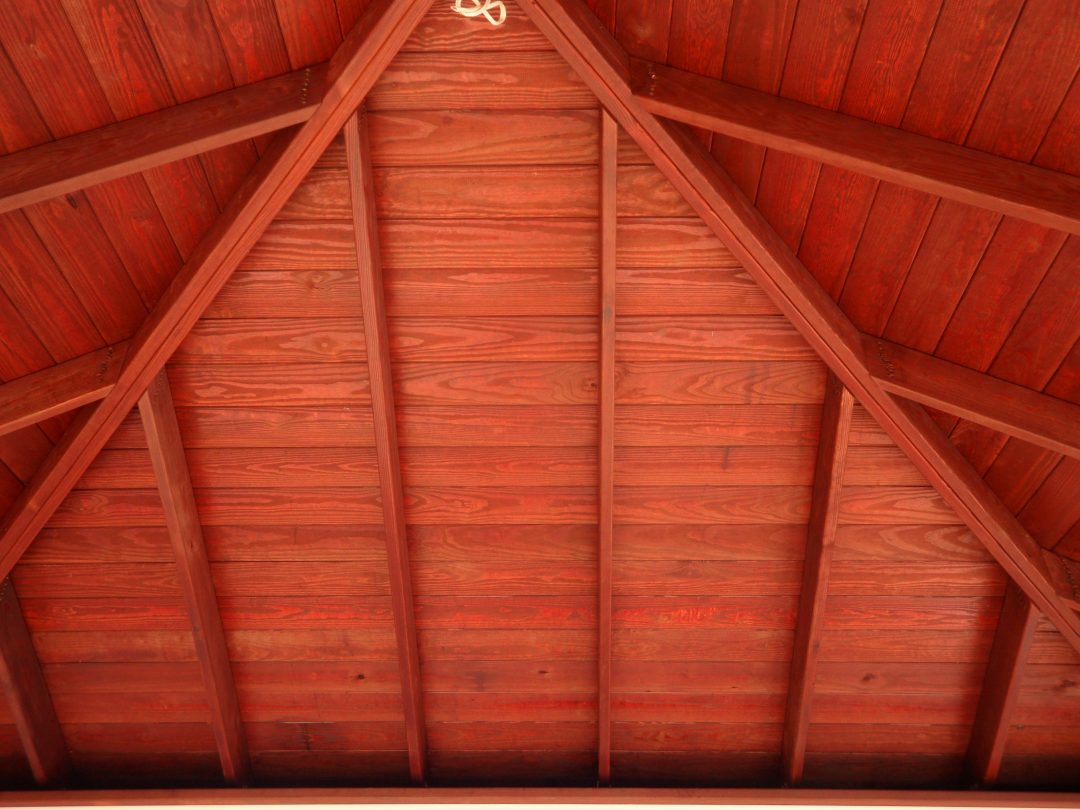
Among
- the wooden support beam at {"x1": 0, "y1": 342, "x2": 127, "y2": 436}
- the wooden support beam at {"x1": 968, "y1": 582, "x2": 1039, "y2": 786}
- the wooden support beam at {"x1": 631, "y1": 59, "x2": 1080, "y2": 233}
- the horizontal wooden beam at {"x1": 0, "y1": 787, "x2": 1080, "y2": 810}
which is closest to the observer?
the wooden support beam at {"x1": 631, "y1": 59, "x2": 1080, "y2": 233}

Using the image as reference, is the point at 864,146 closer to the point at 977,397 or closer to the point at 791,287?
the point at 791,287

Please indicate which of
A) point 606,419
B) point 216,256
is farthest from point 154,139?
point 606,419

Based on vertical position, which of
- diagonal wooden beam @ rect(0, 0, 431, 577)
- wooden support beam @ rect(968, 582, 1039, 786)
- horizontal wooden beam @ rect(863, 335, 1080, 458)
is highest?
diagonal wooden beam @ rect(0, 0, 431, 577)

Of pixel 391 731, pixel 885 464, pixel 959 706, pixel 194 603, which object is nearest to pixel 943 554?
pixel 885 464

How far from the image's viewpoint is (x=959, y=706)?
131 inches

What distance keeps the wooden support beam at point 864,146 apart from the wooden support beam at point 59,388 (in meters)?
1.72

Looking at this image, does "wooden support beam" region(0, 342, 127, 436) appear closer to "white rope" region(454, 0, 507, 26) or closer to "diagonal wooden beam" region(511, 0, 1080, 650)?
"white rope" region(454, 0, 507, 26)

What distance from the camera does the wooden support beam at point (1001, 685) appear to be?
3.01 meters

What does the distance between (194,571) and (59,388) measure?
782mm

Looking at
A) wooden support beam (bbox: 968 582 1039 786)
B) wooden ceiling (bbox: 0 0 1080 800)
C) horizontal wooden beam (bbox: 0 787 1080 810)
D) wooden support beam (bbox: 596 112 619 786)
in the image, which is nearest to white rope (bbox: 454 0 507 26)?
wooden ceiling (bbox: 0 0 1080 800)

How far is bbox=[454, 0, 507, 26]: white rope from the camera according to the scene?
221 cm

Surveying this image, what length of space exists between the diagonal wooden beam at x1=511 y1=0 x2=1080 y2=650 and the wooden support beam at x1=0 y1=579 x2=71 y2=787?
2618mm

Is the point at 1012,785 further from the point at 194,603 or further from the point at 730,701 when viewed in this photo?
the point at 194,603

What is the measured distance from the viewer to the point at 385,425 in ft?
9.25
